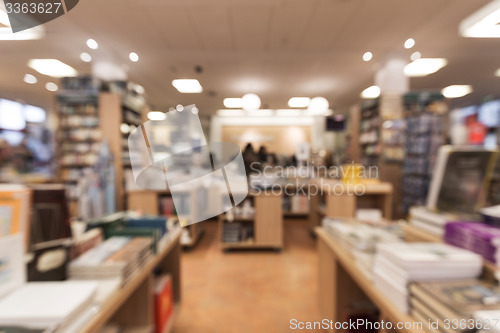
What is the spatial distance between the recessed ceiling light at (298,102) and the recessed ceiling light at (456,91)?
73 centimetres

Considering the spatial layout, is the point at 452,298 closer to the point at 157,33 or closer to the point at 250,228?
the point at 157,33

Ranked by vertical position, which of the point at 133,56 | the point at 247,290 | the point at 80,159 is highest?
the point at 133,56

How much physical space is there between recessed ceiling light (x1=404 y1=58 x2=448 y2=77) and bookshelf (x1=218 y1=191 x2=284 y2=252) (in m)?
2.43

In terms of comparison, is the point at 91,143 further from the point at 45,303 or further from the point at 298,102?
the point at 45,303

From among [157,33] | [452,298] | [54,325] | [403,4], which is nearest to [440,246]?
[452,298]

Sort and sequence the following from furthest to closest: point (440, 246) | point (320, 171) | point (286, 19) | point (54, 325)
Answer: point (320, 171) → point (286, 19) → point (440, 246) → point (54, 325)

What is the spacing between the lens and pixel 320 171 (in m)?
2.86

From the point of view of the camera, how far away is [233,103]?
1.47 meters

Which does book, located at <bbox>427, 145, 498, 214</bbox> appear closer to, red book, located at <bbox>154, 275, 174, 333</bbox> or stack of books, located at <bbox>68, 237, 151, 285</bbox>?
stack of books, located at <bbox>68, 237, 151, 285</bbox>

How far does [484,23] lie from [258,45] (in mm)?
930

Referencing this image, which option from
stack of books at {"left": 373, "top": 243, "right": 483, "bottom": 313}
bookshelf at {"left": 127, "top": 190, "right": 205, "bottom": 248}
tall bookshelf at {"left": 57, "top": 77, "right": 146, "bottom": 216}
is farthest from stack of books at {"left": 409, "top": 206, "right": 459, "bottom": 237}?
tall bookshelf at {"left": 57, "top": 77, "right": 146, "bottom": 216}

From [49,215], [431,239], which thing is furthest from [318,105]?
[49,215]

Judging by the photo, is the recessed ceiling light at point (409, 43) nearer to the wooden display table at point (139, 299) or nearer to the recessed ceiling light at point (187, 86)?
the recessed ceiling light at point (187, 86)

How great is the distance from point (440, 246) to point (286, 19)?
117 centimetres
